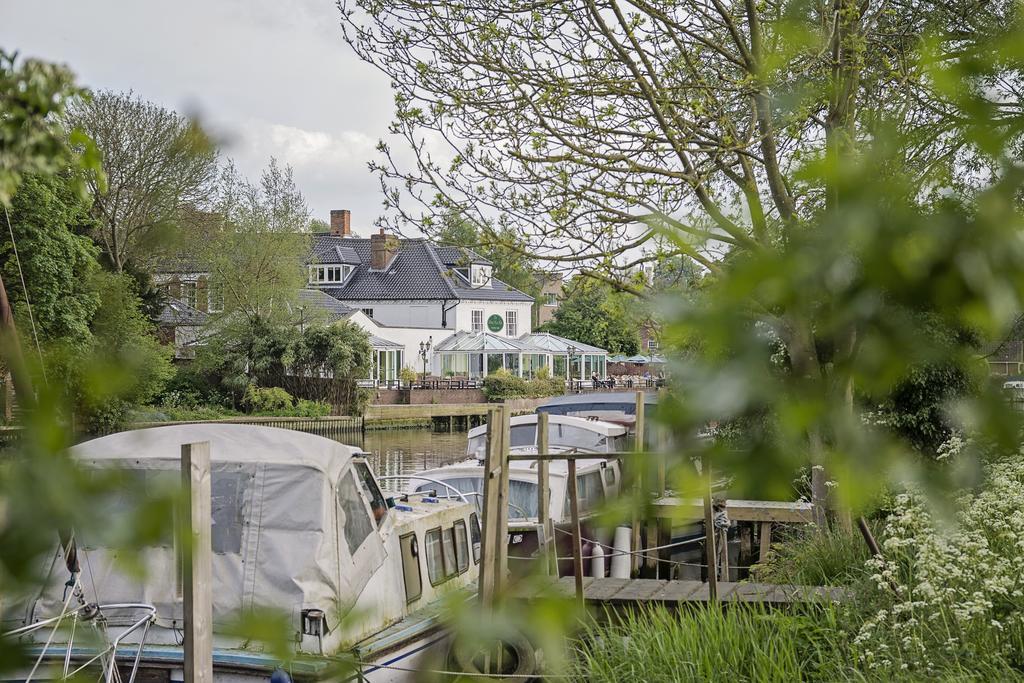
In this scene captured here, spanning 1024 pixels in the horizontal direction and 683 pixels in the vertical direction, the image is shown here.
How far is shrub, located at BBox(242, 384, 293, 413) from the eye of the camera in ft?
136

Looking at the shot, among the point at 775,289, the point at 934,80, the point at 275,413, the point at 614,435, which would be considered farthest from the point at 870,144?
the point at 275,413

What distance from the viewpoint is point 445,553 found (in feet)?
32.4

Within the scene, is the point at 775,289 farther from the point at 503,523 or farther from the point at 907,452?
the point at 503,523

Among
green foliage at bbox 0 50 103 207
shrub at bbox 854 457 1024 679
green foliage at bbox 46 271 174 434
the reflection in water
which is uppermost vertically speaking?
→ green foliage at bbox 0 50 103 207

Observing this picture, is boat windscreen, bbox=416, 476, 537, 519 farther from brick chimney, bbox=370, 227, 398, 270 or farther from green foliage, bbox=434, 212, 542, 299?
brick chimney, bbox=370, 227, 398, 270

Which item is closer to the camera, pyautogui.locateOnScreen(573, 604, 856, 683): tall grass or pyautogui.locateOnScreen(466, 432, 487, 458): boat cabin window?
pyautogui.locateOnScreen(573, 604, 856, 683): tall grass

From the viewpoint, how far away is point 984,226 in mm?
790

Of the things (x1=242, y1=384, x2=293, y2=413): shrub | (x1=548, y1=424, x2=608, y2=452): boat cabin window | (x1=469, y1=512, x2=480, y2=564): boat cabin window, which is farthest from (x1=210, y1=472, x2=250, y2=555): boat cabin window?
(x1=242, y1=384, x2=293, y2=413): shrub

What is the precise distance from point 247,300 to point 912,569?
39.5 metres

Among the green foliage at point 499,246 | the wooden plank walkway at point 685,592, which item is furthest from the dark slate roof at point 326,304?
the wooden plank walkway at point 685,592

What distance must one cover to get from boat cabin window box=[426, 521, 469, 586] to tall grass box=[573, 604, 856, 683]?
9.36 ft

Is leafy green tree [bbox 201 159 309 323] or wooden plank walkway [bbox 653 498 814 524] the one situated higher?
leafy green tree [bbox 201 159 309 323]

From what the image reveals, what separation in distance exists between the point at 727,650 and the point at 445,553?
418cm

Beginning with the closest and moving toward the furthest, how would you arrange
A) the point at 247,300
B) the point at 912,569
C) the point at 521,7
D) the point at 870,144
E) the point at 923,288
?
the point at 923,288 → the point at 870,144 → the point at 912,569 → the point at 521,7 → the point at 247,300
